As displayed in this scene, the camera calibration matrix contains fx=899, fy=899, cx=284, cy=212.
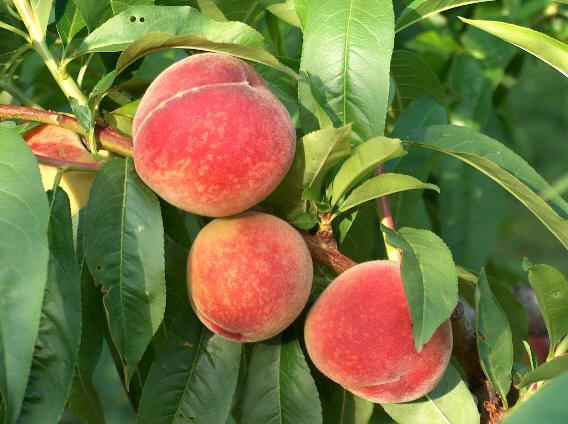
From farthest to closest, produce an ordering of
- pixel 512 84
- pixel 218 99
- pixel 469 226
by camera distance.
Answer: pixel 512 84, pixel 469 226, pixel 218 99

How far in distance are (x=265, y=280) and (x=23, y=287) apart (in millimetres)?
264

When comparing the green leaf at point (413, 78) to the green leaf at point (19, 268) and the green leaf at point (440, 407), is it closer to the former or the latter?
the green leaf at point (440, 407)

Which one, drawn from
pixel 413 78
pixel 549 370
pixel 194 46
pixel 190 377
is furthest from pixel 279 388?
pixel 413 78

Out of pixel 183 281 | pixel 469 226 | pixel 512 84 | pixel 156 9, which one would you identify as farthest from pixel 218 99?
pixel 512 84

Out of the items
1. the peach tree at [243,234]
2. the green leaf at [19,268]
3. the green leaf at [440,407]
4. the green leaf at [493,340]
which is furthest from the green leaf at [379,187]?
the green leaf at [19,268]

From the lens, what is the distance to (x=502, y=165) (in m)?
1.06

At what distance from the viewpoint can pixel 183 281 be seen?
1129mm

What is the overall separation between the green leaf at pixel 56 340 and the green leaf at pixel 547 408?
45cm

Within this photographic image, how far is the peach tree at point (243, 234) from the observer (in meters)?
0.92

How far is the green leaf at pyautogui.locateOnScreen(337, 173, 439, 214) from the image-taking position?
0.99m

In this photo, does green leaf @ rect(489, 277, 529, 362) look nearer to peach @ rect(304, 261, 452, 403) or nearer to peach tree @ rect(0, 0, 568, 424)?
peach tree @ rect(0, 0, 568, 424)

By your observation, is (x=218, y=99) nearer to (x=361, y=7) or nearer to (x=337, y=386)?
(x=361, y=7)

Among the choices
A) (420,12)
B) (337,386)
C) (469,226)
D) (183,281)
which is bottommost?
(469,226)

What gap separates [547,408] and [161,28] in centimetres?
62
